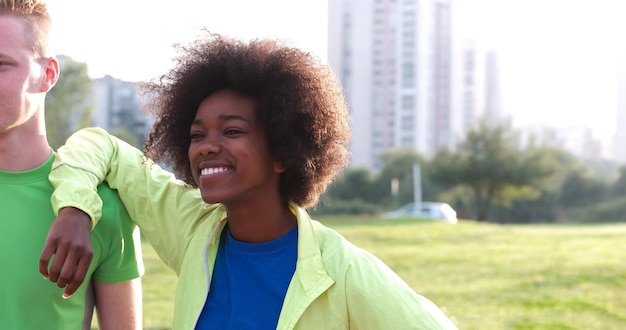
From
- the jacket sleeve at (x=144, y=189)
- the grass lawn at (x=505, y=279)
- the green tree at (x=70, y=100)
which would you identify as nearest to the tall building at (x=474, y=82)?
the green tree at (x=70, y=100)

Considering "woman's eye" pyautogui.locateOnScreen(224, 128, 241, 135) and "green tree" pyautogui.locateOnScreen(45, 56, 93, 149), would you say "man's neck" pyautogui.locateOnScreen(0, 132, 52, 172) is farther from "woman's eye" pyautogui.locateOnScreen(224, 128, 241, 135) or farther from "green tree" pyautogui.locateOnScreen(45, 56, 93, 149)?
"green tree" pyautogui.locateOnScreen(45, 56, 93, 149)

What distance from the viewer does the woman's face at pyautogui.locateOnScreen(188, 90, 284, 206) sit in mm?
2186

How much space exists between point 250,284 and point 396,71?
57.7 m

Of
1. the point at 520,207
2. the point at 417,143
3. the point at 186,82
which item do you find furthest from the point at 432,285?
the point at 417,143

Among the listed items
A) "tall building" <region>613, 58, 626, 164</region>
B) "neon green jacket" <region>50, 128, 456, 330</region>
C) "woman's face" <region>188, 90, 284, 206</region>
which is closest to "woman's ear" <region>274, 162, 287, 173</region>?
"woman's face" <region>188, 90, 284, 206</region>

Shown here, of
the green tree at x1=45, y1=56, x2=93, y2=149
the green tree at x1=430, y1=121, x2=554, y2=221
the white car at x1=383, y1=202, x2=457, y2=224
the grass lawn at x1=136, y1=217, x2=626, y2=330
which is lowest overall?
the white car at x1=383, y1=202, x2=457, y2=224

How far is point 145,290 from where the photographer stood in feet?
29.1

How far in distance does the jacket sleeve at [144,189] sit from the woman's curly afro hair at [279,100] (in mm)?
87

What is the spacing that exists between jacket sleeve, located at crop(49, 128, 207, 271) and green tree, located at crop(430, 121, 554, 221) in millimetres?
35086

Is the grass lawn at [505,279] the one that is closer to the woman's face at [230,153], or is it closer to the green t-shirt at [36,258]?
the green t-shirt at [36,258]

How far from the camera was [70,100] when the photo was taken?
89.6 ft

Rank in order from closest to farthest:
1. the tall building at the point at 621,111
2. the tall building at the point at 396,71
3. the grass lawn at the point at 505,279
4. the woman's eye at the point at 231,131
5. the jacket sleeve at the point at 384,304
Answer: the jacket sleeve at the point at 384,304
the woman's eye at the point at 231,131
the grass lawn at the point at 505,279
the tall building at the point at 621,111
the tall building at the point at 396,71

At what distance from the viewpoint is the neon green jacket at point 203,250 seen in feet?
6.52

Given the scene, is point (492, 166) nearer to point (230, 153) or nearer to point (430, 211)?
point (430, 211)
